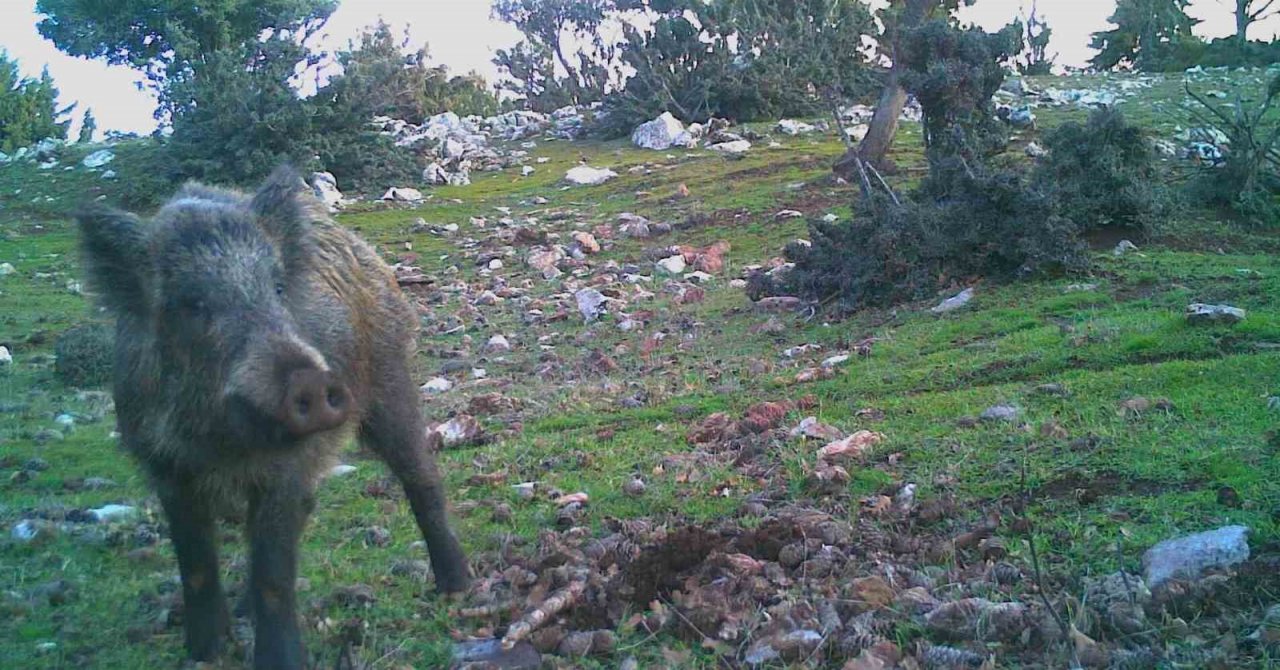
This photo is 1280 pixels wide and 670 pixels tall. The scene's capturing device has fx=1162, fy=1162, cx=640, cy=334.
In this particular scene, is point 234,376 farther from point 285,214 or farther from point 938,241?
point 938,241

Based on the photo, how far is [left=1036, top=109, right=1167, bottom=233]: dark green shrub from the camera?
10.3 meters

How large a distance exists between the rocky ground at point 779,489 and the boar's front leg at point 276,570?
222 millimetres

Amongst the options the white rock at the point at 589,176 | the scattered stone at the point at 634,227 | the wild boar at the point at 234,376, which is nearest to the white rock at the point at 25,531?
the wild boar at the point at 234,376

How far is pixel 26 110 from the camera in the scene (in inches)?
1224

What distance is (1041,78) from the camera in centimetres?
2786

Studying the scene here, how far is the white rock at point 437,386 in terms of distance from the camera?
899cm

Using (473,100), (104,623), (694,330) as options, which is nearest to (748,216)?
(694,330)

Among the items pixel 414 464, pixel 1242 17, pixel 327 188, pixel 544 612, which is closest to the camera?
pixel 544 612

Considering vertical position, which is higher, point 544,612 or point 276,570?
point 276,570

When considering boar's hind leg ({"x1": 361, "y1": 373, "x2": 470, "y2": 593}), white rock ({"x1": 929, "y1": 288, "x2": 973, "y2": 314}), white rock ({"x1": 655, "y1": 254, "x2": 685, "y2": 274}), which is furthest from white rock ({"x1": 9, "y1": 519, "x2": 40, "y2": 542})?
white rock ({"x1": 655, "y1": 254, "x2": 685, "y2": 274})

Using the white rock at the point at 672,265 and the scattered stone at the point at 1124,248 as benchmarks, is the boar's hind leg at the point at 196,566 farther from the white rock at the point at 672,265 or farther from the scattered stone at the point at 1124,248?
the white rock at the point at 672,265

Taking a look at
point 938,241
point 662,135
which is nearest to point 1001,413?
point 938,241

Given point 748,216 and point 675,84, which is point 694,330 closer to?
point 748,216

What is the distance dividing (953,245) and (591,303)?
11.2 feet
